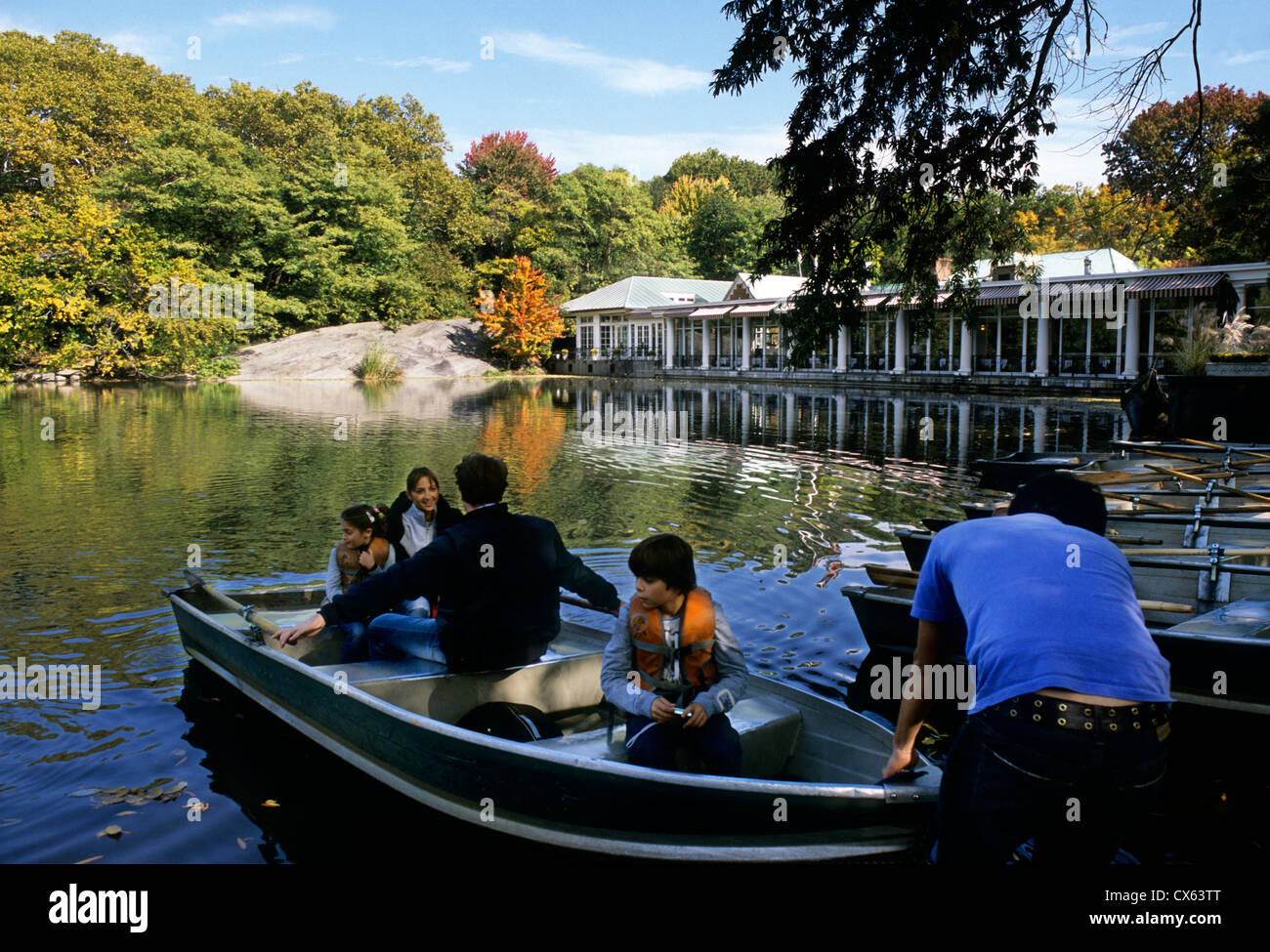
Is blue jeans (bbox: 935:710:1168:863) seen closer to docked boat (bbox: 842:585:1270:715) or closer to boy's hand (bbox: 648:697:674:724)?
boy's hand (bbox: 648:697:674:724)

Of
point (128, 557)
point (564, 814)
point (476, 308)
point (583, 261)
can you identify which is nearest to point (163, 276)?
point (476, 308)

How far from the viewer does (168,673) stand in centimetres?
692

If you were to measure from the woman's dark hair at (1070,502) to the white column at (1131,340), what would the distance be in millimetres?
33110

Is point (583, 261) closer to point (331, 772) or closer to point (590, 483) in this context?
point (590, 483)

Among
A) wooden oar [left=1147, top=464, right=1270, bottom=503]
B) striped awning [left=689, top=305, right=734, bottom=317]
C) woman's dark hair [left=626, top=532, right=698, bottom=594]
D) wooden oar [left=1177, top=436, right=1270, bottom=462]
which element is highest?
striped awning [left=689, top=305, right=734, bottom=317]

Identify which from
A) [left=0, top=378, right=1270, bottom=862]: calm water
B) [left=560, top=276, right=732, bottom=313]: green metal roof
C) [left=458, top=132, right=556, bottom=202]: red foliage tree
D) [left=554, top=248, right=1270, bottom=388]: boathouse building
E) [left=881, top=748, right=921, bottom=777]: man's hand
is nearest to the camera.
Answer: [left=881, top=748, right=921, bottom=777]: man's hand

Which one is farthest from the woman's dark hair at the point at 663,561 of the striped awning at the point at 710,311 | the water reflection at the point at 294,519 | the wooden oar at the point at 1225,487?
the striped awning at the point at 710,311

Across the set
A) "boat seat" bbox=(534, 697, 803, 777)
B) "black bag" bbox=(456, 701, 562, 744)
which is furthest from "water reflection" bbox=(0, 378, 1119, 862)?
"boat seat" bbox=(534, 697, 803, 777)

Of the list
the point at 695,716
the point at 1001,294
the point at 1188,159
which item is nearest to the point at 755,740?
the point at 695,716

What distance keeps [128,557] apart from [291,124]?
202 ft

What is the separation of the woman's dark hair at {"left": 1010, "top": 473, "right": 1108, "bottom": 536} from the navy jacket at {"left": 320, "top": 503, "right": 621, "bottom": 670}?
2.33m

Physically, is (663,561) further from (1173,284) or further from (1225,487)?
(1173,284)

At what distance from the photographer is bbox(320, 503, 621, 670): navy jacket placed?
454 cm

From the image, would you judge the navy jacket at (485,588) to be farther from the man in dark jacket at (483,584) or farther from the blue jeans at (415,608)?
the blue jeans at (415,608)
